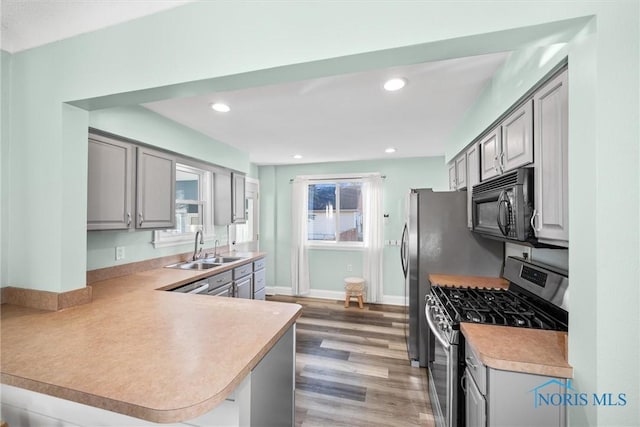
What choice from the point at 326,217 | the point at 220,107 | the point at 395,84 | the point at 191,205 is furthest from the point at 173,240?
the point at 395,84

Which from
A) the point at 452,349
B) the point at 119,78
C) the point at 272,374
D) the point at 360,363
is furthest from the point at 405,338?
the point at 119,78

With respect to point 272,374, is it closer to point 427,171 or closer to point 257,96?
point 257,96

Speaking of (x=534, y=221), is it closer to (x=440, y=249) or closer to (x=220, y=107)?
(x=440, y=249)

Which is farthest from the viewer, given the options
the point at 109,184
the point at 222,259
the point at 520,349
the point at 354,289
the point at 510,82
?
the point at 354,289

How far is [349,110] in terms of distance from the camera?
2.40 metres

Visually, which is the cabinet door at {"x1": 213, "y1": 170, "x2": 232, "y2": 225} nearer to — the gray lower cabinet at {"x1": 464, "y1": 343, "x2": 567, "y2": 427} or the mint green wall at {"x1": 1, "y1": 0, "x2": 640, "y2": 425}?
the mint green wall at {"x1": 1, "y1": 0, "x2": 640, "y2": 425}

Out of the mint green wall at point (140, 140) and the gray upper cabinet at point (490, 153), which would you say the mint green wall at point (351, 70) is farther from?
the gray upper cabinet at point (490, 153)

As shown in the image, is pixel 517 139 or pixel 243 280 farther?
pixel 243 280

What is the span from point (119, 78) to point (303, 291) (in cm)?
409

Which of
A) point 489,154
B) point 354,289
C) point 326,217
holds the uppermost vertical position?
point 489,154

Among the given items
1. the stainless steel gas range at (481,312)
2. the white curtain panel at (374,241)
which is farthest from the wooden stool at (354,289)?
the stainless steel gas range at (481,312)

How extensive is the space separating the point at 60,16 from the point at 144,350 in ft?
5.47

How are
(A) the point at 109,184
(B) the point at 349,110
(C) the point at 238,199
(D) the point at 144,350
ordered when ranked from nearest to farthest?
(D) the point at 144,350
(A) the point at 109,184
(B) the point at 349,110
(C) the point at 238,199

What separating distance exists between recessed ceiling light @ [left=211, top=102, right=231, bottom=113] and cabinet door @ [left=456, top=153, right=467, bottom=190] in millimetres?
2297
